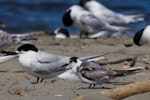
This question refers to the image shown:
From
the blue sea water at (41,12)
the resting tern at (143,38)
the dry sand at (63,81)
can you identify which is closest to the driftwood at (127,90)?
the dry sand at (63,81)

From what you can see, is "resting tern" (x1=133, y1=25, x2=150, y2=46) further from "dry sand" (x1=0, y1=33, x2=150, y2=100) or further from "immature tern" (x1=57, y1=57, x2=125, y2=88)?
"immature tern" (x1=57, y1=57, x2=125, y2=88)

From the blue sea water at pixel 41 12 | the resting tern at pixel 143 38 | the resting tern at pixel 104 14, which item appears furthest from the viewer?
the blue sea water at pixel 41 12

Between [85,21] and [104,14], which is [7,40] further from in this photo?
[104,14]

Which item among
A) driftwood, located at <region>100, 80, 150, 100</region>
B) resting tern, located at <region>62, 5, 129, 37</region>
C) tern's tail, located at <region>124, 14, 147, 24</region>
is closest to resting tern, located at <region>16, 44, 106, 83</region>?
driftwood, located at <region>100, 80, 150, 100</region>

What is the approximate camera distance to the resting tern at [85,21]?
39.8ft

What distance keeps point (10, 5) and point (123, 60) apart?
10171 mm

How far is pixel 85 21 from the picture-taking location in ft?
39.7

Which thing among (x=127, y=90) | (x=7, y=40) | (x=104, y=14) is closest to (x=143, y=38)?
(x=7, y=40)

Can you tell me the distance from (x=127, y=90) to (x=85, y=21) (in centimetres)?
682

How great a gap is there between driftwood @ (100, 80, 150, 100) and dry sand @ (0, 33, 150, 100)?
0.07 metres

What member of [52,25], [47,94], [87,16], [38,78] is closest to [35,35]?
[87,16]

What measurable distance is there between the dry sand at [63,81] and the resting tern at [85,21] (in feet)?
3.84

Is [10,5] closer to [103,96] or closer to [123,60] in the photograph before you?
[123,60]

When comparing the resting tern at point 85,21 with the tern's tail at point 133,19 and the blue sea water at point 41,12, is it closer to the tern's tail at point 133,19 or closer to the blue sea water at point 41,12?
the tern's tail at point 133,19
